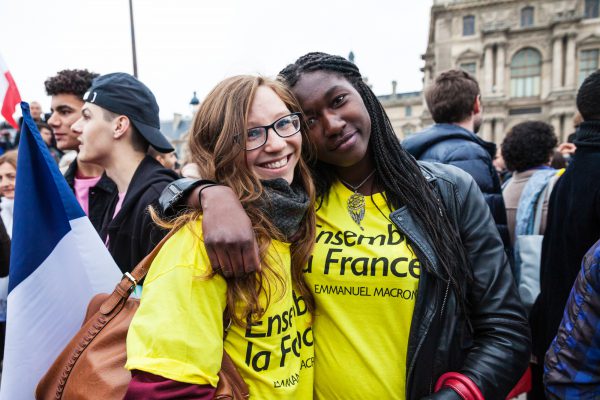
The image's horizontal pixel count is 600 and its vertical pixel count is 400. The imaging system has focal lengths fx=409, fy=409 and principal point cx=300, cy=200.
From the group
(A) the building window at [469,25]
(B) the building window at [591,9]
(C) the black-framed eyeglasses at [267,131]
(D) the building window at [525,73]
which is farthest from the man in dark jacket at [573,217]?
(B) the building window at [591,9]

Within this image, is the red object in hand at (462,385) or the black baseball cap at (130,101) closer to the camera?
the red object in hand at (462,385)

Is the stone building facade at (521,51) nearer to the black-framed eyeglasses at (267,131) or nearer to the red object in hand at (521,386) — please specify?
the red object in hand at (521,386)

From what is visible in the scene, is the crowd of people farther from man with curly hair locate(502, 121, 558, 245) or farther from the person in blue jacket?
man with curly hair locate(502, 121, 558, 245)

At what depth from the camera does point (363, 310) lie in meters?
1.53

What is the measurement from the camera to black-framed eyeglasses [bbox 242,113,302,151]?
1.49 meters

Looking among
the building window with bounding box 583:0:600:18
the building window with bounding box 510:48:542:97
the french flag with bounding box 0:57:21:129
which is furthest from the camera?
the building window with bounding box 510:48:542:97

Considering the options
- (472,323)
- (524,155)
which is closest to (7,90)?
(472,323)

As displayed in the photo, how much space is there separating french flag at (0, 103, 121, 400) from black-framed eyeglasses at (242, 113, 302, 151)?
1.00 m

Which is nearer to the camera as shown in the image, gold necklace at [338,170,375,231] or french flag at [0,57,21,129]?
gold necklace at [338,170,375,231]

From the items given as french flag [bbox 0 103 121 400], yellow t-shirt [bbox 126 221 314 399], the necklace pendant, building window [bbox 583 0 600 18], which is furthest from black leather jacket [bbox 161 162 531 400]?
building window [bbox 583 0 600 18]

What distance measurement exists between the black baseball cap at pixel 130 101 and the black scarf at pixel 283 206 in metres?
1.30

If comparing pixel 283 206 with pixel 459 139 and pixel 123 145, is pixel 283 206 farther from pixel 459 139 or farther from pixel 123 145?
pixel 459 139

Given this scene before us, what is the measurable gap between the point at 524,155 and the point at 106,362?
3632 mm

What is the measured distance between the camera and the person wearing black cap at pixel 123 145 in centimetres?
215
